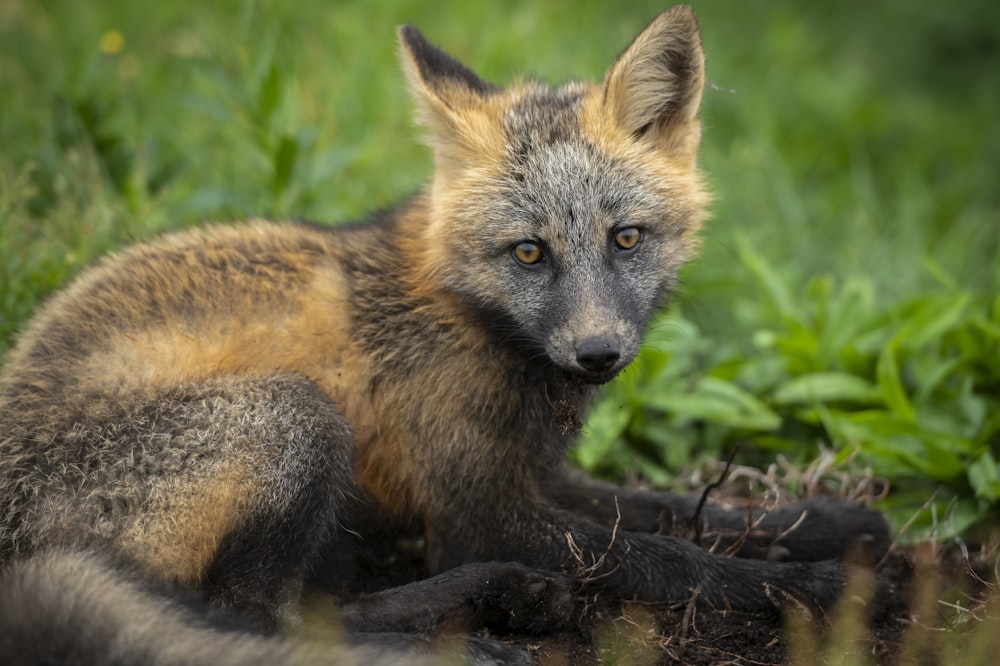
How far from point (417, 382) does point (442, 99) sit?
1.33 meters

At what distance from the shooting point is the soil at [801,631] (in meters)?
3.88

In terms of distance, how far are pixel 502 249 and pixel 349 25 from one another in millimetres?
5710

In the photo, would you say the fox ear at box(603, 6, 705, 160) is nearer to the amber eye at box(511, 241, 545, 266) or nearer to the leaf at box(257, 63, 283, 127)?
the amber eye at box(511, 241, 545, 266)

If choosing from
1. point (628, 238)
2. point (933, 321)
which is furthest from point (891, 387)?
point (628, 238)

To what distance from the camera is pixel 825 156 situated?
31.7 ft

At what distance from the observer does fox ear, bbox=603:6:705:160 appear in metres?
4.42

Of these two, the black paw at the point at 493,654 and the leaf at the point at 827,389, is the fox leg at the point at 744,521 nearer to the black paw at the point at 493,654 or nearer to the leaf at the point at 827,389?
the leaf at the point at 827,389

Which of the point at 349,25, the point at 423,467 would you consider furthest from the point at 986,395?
the point at 349,25

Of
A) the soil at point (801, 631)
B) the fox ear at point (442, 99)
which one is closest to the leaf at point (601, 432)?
the soil at point (801, 631)

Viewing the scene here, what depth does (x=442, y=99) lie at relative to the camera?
4551 mm

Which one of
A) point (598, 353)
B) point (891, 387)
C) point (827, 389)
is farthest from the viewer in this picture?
point (827, 389)

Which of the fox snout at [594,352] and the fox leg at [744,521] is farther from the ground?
the fox snout at [594,352]

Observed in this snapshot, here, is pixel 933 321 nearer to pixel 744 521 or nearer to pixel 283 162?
pixel 744 521

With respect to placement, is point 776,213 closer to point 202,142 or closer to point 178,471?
point 202,142
